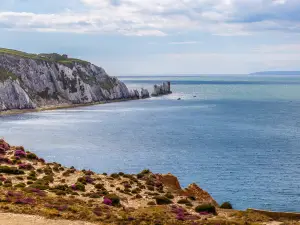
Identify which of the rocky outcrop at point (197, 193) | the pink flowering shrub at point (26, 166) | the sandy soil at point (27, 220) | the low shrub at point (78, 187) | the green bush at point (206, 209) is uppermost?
the pink flowering shrub at point (26, 166)

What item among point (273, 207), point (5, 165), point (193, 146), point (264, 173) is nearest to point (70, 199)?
point (5, 165)

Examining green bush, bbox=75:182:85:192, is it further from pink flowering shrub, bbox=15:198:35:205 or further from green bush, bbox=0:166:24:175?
green bush, bbox=0:166:24:175

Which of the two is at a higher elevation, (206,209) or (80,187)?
(80,187)

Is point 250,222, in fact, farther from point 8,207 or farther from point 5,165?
point 5,165

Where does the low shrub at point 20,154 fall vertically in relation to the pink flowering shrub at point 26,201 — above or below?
above

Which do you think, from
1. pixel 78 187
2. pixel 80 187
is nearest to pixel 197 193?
pixel 80 187

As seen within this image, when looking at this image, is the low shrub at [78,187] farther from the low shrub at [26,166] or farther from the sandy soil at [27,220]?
the sandy soil at [27,220]

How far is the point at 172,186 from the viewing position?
2141 inches

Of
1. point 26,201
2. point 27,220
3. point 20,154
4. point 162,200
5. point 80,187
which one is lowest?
point 162,200

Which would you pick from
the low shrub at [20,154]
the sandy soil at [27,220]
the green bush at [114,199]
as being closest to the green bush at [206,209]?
the green bush at [114,199]

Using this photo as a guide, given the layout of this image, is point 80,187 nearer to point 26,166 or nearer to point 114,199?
point 114,199

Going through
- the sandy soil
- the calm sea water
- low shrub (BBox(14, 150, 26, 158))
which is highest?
low shrub (BBox(14, 150, 26, 158))

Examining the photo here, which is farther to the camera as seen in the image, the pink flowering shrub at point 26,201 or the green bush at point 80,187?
the green bush at point 80,187

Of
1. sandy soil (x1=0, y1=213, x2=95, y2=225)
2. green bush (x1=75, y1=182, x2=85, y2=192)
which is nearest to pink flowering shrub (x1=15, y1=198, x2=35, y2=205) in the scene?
sandy soil (x1=0, y1=213, x2=95, y2=225)
